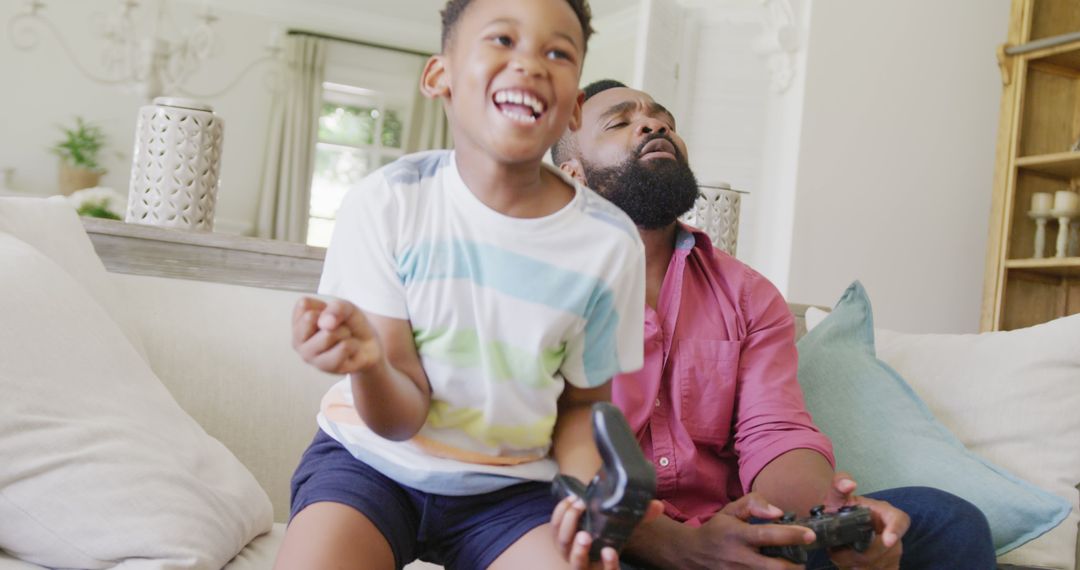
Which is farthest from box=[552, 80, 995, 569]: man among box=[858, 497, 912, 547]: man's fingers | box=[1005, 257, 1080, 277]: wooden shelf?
box=[1005, 257, 1080, 277]: wooden shelf

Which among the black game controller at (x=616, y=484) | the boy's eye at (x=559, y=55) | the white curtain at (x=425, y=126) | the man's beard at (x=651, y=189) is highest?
the white curtain at (x=425, y=126)

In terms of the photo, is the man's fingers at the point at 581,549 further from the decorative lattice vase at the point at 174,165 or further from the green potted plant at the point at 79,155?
the green potted plant at the point at 79,155

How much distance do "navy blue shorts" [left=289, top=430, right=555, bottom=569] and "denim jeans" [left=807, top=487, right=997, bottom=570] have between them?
1.44 feet

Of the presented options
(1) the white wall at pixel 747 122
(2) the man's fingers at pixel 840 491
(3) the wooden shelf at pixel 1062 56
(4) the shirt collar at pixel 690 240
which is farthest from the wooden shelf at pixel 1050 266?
(2) the man's fingers at pixel 840 491

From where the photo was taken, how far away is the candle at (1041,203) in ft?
13.6

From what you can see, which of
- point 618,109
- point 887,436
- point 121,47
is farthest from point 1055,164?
point 121,47

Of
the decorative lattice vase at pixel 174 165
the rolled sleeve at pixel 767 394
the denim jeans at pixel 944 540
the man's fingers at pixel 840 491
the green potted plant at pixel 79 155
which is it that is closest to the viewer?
the man's fingers at pixel 840 491

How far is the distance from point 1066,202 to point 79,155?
539 centimetres

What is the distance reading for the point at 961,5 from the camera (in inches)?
179

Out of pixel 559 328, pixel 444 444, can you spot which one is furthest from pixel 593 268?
pixel 444 444

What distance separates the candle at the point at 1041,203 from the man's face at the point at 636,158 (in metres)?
3.07

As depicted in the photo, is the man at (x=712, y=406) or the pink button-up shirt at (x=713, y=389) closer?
the man at (x=712, y=406)

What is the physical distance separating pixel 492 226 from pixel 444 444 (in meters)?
0.22

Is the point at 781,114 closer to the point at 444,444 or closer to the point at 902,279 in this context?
the point at 902,279
